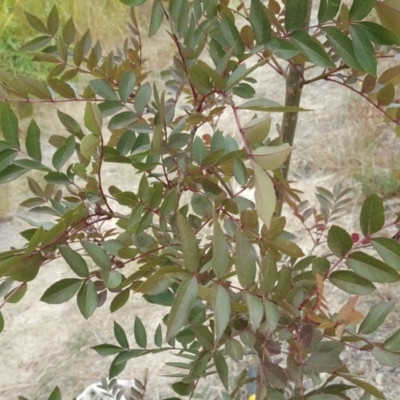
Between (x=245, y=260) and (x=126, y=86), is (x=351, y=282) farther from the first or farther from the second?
(x=126, y=86)

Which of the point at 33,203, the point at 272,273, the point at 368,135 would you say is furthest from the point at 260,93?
the point at 272,273

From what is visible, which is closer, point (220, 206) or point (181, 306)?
point (181, 306)

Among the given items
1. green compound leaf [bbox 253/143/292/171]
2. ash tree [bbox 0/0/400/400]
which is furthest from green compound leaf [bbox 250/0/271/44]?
green compound leaf [bbox 253/143/292/171]

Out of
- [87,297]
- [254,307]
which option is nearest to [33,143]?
[87,297]

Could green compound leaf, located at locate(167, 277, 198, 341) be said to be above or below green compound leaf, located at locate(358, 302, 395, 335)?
above

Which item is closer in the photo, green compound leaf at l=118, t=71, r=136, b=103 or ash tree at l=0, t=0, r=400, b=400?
ash tree at l=0, t=0, r=400, b=400

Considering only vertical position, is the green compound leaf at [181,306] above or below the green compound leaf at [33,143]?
below

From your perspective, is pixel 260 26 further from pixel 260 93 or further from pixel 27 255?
pixel 260 93

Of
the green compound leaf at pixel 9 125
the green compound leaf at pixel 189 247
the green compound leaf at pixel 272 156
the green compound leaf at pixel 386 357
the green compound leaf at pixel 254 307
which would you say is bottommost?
the green compound leaf at pixel 386 357

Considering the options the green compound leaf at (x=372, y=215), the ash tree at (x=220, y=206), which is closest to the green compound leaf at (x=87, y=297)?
the ash tree at (x=220, y=206)

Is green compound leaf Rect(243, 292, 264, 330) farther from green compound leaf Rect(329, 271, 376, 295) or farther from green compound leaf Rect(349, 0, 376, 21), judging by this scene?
green compound leaf Rect(349, 0, 376, 21)

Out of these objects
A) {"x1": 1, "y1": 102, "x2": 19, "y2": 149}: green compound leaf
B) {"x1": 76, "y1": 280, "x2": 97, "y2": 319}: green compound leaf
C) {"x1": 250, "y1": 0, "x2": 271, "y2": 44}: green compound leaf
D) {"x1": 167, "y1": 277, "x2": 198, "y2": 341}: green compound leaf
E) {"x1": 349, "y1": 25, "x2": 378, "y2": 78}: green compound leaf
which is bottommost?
{"x1": 76, "y1": 280, "x2": 97, "y2": 319}: green compound leaf

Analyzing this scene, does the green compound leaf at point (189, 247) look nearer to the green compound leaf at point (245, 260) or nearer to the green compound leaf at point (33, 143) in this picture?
the green compound leaf at point (245, 260)

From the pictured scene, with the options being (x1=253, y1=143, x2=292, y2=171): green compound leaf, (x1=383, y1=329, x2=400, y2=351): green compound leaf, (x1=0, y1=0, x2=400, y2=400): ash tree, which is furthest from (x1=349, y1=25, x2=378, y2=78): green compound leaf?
(x1=383, y1=329, x2=400, y2=351): green compound leaf
